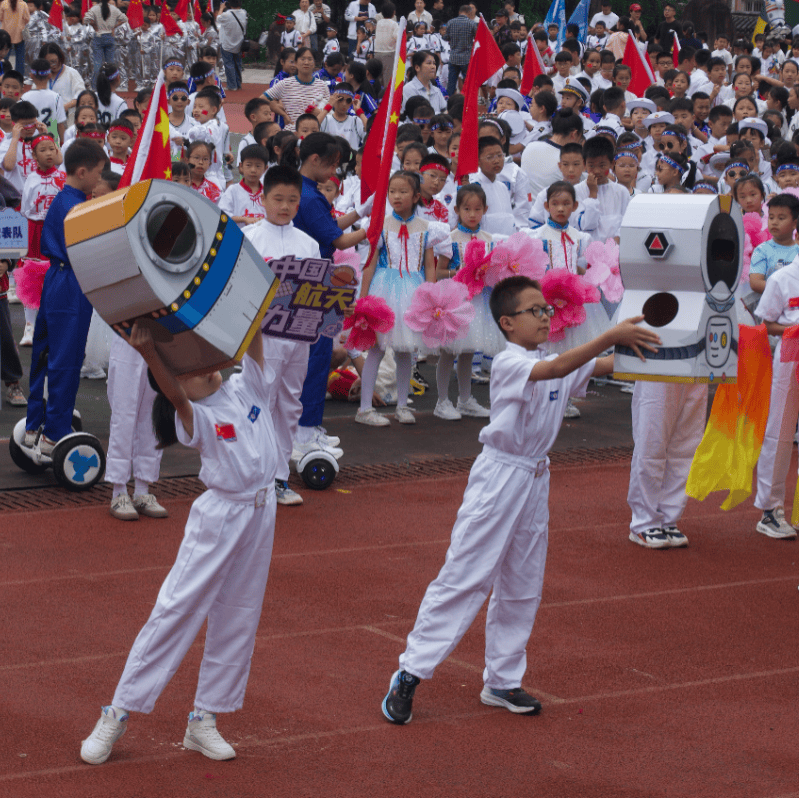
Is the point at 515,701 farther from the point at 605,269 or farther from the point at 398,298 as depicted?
the point at 398,298

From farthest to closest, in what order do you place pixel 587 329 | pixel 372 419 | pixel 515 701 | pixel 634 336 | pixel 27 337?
pixel 27 337
pixel 587 329
pixel 372 419
pixel 515 701
pixel 634 336

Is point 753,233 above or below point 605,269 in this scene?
above

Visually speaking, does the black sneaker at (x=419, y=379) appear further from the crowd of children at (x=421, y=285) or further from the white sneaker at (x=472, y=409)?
the white sneaker at (x=472, y=409)

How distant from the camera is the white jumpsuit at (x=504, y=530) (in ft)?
16.6

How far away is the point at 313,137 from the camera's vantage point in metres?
8.59


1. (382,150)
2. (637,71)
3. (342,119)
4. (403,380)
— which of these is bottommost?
(403,380)

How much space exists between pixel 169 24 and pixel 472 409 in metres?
17.5

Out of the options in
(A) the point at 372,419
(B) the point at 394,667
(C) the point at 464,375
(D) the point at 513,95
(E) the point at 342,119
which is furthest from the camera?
(D) the point at 513,95

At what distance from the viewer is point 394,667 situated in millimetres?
5703

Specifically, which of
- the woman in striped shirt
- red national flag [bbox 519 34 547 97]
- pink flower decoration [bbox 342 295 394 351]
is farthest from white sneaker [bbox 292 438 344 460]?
red national flag [bbox 519 34 547 97]

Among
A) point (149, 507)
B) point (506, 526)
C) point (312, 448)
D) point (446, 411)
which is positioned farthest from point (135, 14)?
→ point (506, 526)

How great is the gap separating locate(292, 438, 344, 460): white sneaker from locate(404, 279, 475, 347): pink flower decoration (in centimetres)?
132

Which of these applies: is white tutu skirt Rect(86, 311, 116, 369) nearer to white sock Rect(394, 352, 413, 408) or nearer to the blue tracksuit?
the blue tracksuit

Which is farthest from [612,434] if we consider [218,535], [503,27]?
[503,27]
